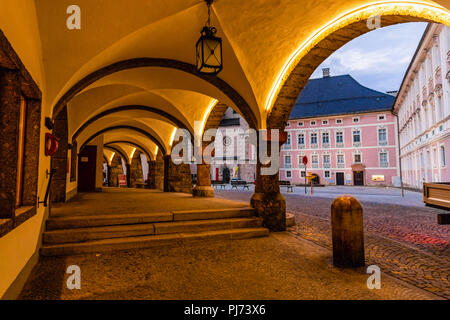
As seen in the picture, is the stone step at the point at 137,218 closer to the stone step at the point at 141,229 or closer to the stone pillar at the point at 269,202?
the stone step at the point at 141,229

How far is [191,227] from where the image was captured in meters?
5.05

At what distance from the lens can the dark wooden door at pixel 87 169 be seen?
44.8ft

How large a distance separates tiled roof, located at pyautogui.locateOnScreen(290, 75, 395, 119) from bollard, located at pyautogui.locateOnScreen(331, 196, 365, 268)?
100.0 ft

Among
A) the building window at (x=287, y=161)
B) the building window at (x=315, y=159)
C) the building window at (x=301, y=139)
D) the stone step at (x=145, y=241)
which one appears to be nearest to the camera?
the stone step at (x=145, y=241)

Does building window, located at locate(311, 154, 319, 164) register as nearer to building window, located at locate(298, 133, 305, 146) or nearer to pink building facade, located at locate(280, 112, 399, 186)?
pink building facade, located at locate(280, 112, 399, 186)

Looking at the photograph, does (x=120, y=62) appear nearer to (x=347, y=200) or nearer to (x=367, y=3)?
(x=367, y=3)

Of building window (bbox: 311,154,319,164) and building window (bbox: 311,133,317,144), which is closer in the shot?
building window (bbox: 311,154,319,164)

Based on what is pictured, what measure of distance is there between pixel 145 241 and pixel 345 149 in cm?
3073

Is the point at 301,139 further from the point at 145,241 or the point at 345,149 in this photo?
the point at 145,241

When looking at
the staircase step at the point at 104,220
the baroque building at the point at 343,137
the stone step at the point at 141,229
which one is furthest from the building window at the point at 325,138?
the staircase step at the point at 104,220

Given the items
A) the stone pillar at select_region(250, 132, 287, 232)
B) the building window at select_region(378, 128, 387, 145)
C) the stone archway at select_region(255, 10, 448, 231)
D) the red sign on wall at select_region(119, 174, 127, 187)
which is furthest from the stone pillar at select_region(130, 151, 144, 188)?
the building window at select_region(378, 128, 387, 145)

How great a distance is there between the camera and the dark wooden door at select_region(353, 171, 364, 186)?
1183 inches

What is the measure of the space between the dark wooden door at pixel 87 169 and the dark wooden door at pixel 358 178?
89.6ft
